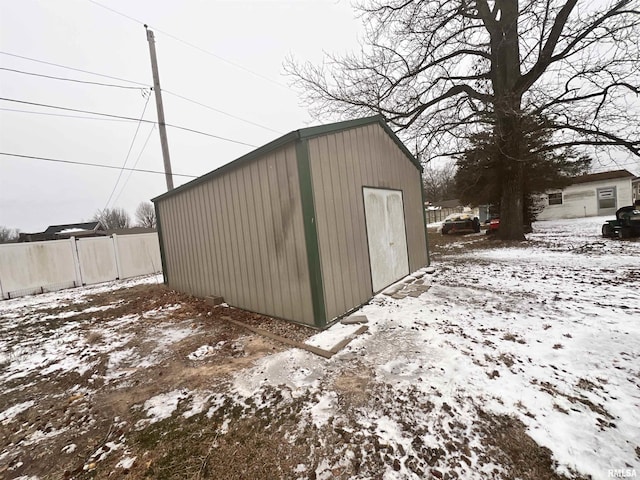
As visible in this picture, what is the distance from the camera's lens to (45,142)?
9.66 meters

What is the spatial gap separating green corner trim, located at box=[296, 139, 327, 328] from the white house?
23.4 metres

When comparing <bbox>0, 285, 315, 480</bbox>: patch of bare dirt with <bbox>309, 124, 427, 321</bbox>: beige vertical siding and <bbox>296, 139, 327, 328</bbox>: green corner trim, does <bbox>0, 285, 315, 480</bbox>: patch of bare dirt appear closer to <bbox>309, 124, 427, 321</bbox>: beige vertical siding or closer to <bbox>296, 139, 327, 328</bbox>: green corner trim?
<bbox>296, 139, 327, 328</bbox>: green corner trim

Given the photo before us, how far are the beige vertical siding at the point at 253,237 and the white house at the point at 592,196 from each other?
23.6m

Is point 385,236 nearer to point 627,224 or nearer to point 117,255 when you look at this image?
point 627,224

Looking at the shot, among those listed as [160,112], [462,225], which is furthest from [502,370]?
[462,225]

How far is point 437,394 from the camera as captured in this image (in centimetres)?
213

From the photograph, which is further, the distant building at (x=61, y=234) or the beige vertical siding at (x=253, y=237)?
the distant building at (x=61, y=234)

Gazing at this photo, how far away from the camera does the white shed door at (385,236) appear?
4929 mm

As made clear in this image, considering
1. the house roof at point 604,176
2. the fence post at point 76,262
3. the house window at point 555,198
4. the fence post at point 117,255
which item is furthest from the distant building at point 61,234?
the house roof at point 604,176

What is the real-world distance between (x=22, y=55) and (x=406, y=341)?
13.2 meters

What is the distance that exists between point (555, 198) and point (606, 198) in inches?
107

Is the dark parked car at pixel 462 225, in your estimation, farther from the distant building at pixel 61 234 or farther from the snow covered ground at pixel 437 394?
the distant building at pixel 61 234

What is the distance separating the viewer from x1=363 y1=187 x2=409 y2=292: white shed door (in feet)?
16.2

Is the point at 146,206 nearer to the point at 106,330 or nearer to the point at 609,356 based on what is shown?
the point at 106,330
